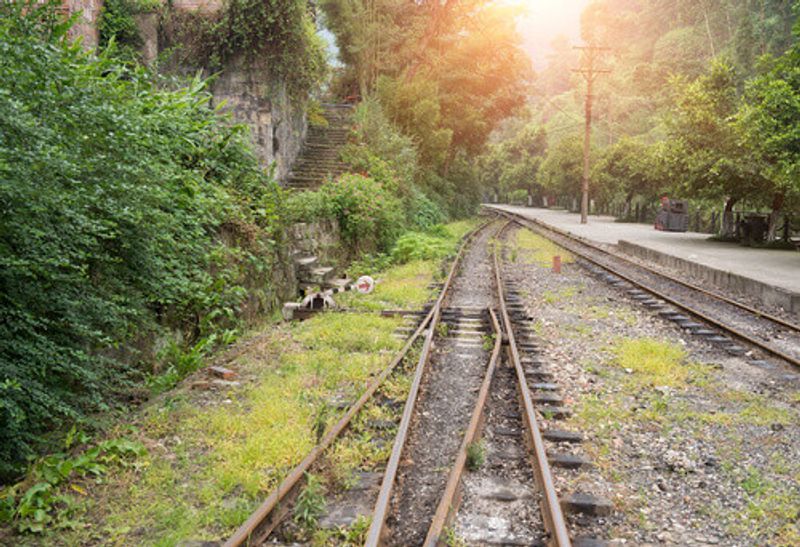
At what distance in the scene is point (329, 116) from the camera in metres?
24.8

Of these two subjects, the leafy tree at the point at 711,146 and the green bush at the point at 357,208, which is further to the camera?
the leafy tree at the point at 711,146

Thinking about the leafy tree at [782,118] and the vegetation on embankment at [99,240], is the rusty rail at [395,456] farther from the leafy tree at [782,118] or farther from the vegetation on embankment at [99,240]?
the leafy tree at [782,118]

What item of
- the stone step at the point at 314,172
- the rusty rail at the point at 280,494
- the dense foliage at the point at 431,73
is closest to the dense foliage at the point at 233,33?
the stone step at the point at 314,172

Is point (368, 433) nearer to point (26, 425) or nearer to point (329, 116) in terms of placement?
point (26, 425)

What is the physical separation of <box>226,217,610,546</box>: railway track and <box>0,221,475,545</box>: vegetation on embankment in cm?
26

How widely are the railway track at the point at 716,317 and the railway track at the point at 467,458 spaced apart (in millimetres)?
2911

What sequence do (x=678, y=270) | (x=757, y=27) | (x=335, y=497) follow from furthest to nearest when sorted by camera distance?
(x=757, y=27)
(x=678, y=270)
(x=335, y=497)

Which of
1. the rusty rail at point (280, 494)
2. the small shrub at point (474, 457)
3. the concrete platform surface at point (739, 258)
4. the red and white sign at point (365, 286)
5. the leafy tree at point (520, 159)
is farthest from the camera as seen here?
the leafy tree at point (520, 159)

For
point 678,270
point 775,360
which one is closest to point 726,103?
point 678,270

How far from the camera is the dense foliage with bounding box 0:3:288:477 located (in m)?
3.91

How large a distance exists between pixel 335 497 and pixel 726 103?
73.8 ft

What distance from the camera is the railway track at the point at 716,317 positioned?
7.95 meters

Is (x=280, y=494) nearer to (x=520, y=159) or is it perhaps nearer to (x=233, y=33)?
(x=233, y=33)

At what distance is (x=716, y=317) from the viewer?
9742 mm
